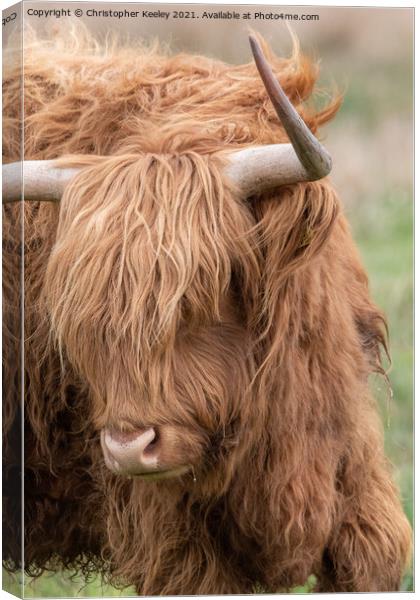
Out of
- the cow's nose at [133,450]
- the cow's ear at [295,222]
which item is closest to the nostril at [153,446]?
the cow's nose at [133,450]

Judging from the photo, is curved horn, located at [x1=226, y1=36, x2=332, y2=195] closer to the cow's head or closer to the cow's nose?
the cow's head

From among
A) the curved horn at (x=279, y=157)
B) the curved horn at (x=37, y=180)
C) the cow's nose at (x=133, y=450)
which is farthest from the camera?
the curved horn at (x=37, y=180)

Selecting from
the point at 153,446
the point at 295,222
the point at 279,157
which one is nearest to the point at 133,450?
the point at 153,446

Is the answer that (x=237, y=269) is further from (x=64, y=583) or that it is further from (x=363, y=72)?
(x=363, y=72)

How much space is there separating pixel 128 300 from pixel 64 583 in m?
1.67

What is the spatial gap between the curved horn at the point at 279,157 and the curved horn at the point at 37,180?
0.57 metres

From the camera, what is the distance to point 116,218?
4.33m

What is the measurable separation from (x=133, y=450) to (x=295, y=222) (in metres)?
0.87

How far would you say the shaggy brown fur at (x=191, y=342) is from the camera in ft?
14.1

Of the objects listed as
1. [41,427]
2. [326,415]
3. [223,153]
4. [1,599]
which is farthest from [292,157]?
[1,599]

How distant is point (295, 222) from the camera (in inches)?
172

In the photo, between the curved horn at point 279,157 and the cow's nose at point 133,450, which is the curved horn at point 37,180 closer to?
the curved horn at point 279,157

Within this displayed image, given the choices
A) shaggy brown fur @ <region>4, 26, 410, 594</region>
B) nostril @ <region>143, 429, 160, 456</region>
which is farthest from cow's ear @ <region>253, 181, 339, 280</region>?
nostril @ <region>143, 429, 160, 456</region>

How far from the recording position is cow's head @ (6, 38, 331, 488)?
421cm
